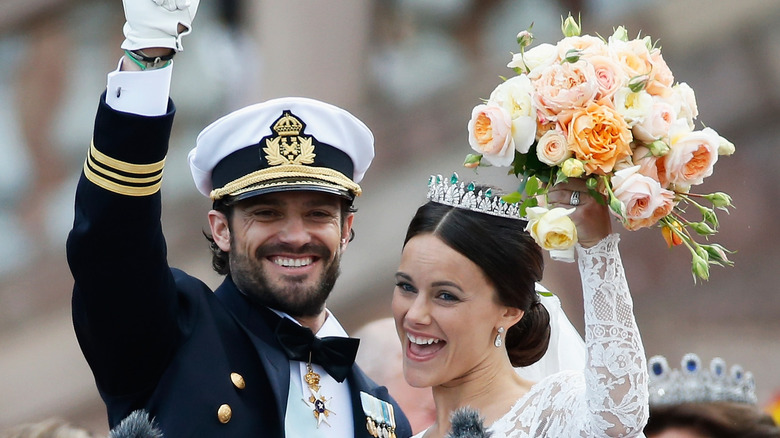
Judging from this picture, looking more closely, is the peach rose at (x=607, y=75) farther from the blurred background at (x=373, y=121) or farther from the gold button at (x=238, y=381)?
the blurred background at (x=373, y=121)

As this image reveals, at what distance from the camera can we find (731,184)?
7238 mm

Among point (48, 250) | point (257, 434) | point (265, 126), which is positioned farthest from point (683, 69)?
point (257, 434)

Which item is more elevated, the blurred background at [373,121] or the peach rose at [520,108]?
the blurred background at [373,121]

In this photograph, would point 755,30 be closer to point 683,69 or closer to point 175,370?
point 683,69

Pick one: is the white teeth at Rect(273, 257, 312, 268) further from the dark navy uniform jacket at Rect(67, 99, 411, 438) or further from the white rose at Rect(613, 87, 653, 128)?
the white rose at Rect(613, 87, 653, 128)

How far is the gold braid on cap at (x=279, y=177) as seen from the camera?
334 centimetres

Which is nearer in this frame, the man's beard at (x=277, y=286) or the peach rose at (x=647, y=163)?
the peach rose at (x=647, y=163)

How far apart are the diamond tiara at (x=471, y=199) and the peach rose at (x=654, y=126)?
0.70 metres

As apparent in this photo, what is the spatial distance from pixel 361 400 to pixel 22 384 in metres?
3.37

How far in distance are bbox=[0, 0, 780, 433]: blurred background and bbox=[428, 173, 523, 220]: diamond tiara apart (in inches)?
125

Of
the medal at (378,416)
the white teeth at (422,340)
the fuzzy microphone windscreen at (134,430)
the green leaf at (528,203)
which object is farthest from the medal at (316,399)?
the green leaf at (528,203)

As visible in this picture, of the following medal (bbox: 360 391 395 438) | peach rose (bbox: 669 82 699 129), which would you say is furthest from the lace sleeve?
medal (bbox: 360 391 395 438)

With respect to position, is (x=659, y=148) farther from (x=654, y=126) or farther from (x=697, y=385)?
(x=697, y=385)

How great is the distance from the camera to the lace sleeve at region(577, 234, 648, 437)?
263 cm
